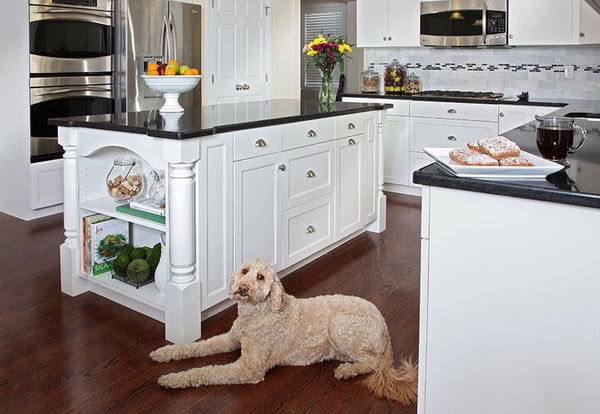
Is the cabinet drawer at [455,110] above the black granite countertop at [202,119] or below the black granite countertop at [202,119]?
above

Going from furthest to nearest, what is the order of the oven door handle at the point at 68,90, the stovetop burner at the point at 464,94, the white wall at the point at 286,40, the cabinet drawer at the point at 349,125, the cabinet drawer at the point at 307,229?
the white wall at the point at 286,40 → the stovetop burner at the point at 464,94 → the oven door handle at the point at 68,90 → the cabinet drawer at the point at 349,125 → the cabinet drawer at the point at 307,229

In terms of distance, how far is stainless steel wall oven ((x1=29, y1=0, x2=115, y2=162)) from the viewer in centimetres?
440

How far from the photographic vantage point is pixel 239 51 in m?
6.20

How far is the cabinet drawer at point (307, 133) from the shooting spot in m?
3.18

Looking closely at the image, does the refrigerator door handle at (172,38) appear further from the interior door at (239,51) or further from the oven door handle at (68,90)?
the oven door handle at (68,90)

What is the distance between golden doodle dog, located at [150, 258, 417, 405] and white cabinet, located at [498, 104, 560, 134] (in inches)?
122

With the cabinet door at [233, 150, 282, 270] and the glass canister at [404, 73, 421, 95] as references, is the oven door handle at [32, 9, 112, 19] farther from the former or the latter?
the glass canister at [404, 73, 421, 95]

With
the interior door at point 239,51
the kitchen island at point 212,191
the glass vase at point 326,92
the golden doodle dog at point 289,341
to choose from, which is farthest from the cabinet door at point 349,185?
the interior door at point 239,51

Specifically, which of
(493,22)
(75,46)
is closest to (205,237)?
(75,46)

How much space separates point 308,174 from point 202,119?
761 millimetres

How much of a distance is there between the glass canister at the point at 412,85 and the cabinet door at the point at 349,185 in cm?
210

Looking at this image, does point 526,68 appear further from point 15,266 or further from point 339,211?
point 15,266

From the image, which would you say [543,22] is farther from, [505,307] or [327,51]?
[505,307]

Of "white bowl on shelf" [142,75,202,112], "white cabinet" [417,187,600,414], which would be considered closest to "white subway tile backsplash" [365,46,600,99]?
"white bowl on shelf" [142,75,202,112]
